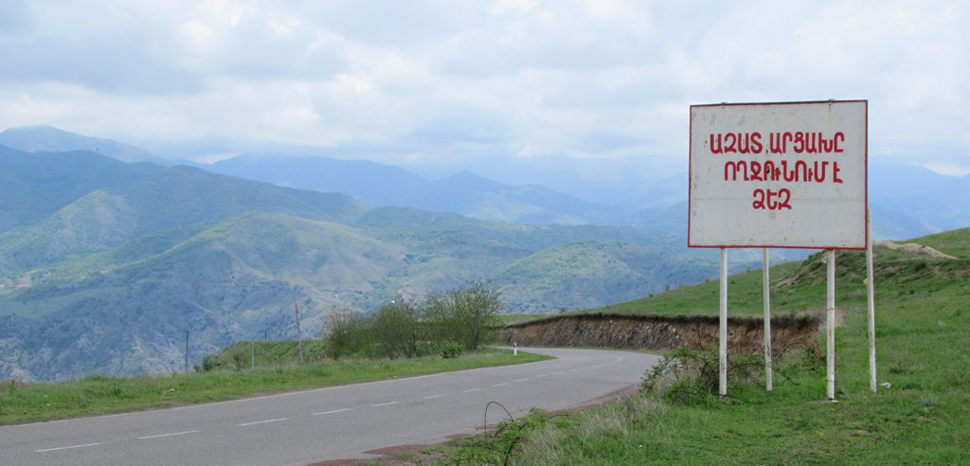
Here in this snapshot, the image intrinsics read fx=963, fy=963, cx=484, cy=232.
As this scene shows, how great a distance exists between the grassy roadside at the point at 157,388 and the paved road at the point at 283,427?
2.91ft

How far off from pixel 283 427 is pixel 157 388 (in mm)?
7180

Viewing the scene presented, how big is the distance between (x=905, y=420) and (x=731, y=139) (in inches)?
196

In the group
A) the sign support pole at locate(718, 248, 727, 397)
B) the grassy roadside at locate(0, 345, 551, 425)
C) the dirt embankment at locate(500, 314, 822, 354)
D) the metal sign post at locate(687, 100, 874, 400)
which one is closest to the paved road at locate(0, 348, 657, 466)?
the grassy roadside at locate(0, 345, 551, 425)

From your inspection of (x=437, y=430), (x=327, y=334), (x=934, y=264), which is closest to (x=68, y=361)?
(x=327, y=334)

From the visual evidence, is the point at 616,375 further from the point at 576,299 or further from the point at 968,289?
the point at 576,299

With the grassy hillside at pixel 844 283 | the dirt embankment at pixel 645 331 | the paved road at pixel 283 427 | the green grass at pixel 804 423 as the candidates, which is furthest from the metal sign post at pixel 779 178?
the grassy hillside at pixel 844 283

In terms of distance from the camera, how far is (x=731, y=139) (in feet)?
47.6

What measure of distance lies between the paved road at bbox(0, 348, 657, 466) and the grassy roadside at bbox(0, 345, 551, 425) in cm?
89

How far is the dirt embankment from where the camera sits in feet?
115

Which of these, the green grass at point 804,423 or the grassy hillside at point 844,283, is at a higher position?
the grassy hillside at point 844,283

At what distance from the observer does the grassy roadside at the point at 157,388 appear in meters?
16.7

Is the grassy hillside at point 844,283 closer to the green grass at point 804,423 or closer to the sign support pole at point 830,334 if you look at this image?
the green grass at point 804,423

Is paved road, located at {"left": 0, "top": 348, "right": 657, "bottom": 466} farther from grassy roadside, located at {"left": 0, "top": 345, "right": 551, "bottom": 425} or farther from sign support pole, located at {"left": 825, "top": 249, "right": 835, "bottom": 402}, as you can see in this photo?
sign support pole, located at {"left": 825, "top": 249, "right": 835, "bottom": 402}

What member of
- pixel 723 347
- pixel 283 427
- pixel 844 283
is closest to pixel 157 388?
pixel 283 427
